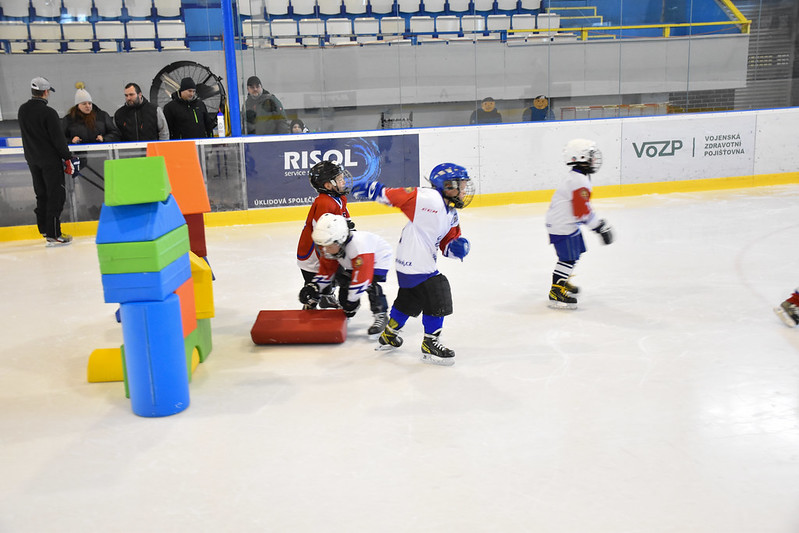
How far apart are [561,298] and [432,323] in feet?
4.11

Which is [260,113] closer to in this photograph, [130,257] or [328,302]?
[328,302]

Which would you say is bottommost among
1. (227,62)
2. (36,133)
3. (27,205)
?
(27,205)

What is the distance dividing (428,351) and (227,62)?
17.7 feet

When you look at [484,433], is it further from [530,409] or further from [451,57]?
[451,57]

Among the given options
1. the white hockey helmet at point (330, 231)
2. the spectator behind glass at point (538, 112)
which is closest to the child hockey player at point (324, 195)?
the white hockey helmet at point (330, 231)

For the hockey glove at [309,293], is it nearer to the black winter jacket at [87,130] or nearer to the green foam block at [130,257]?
the green foam block at [130,257]

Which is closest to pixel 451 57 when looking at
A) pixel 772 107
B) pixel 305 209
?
pixel 305 209

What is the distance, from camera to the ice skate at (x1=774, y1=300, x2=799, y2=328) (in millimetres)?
3883

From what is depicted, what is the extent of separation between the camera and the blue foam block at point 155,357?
289 centimetres

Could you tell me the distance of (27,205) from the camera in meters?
7.43

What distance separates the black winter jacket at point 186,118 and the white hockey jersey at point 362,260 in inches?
173

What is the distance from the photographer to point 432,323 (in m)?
3.62

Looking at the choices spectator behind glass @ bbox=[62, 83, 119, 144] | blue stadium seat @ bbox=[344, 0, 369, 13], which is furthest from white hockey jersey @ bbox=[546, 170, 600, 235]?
blue stadium seat @ bbox=[344, 0, 369, 13]

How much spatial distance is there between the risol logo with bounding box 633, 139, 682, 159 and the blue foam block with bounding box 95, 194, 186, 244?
23.5 ft
